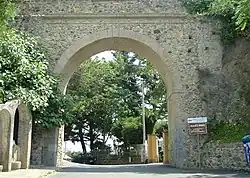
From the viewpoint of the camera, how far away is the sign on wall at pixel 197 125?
15.9 meters

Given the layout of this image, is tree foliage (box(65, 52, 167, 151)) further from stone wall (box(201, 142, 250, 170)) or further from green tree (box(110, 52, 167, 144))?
stone wall (box(201, 142, 250, 170))

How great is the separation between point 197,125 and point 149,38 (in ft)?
14.7

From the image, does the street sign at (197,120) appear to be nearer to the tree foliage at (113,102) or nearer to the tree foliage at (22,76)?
the tree foliage at (22,76)

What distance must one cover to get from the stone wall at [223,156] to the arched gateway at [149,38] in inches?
58.5

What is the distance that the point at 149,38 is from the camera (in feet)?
56.9

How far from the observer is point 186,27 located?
17.6m

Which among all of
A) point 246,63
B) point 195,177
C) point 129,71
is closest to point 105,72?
point 129,71

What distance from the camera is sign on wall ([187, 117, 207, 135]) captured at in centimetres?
1589

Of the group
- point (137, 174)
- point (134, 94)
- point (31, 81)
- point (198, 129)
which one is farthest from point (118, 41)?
point (134, 94)

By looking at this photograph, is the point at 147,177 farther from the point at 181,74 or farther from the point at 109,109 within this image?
the point at 109,109

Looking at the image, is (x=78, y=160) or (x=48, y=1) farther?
(x=78, y=160)

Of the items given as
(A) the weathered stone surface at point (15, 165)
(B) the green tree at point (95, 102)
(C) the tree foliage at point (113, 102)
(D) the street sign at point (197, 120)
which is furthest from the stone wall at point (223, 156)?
(B) the green tree at point (95, 102)

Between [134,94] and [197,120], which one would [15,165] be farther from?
[134,94]

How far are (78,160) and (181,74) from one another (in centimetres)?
1816
